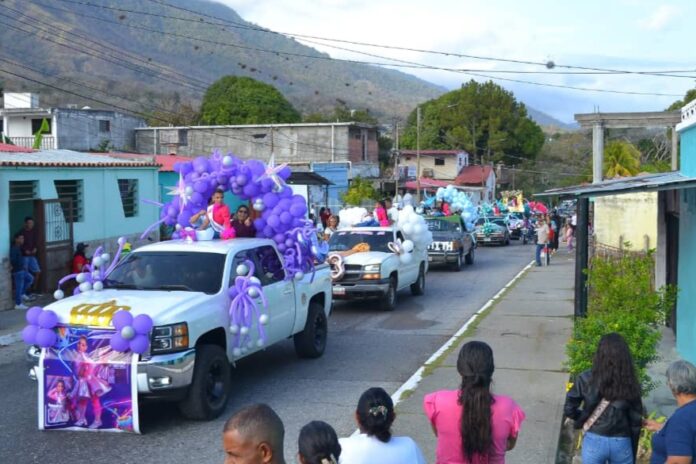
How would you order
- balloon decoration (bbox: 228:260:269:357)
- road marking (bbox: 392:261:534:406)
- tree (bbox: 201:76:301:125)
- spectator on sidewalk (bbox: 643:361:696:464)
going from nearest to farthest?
spectator on sidewalk (bbox: 643:361:696:464) < balloon decoration (bbox: 228:260:269:357) < road marking (bbox: 392:261:534:406) < tree (bbox: 201:76:301:125)

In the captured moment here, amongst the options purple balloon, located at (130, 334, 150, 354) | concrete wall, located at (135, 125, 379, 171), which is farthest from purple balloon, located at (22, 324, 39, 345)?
concrete wall, located at (135, 125, 379, 171)

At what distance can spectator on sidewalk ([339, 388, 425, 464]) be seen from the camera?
14.6 feet

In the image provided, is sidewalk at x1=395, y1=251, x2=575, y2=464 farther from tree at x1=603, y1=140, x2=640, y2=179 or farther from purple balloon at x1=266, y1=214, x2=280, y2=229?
tree at x1=603, y1=140, x2=640, y2=179

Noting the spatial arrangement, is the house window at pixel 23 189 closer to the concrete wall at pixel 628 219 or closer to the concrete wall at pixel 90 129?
the concrete wall at pixel 628 219

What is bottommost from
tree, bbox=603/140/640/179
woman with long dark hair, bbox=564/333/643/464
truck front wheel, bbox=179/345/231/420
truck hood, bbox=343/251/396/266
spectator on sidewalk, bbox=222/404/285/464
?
truck front wheel, bbox=179/345/231/420

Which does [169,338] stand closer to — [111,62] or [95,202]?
[95,202]

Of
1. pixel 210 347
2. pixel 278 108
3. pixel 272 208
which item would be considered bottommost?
pixel 210 347

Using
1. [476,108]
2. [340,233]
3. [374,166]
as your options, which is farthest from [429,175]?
[340,233]

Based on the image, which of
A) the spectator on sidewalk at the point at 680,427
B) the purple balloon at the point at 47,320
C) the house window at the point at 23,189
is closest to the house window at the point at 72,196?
the house window at the point at 23,189

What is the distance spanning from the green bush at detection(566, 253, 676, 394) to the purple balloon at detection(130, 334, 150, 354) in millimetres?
4194

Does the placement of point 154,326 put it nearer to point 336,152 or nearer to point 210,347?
point 210,347

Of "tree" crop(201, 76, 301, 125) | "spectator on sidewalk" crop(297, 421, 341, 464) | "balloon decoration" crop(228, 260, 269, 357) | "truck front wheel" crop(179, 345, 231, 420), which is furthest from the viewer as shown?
"tree" crop(201, 76, 301, 125)

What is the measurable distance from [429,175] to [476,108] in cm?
1157

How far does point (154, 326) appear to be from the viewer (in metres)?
8.40
